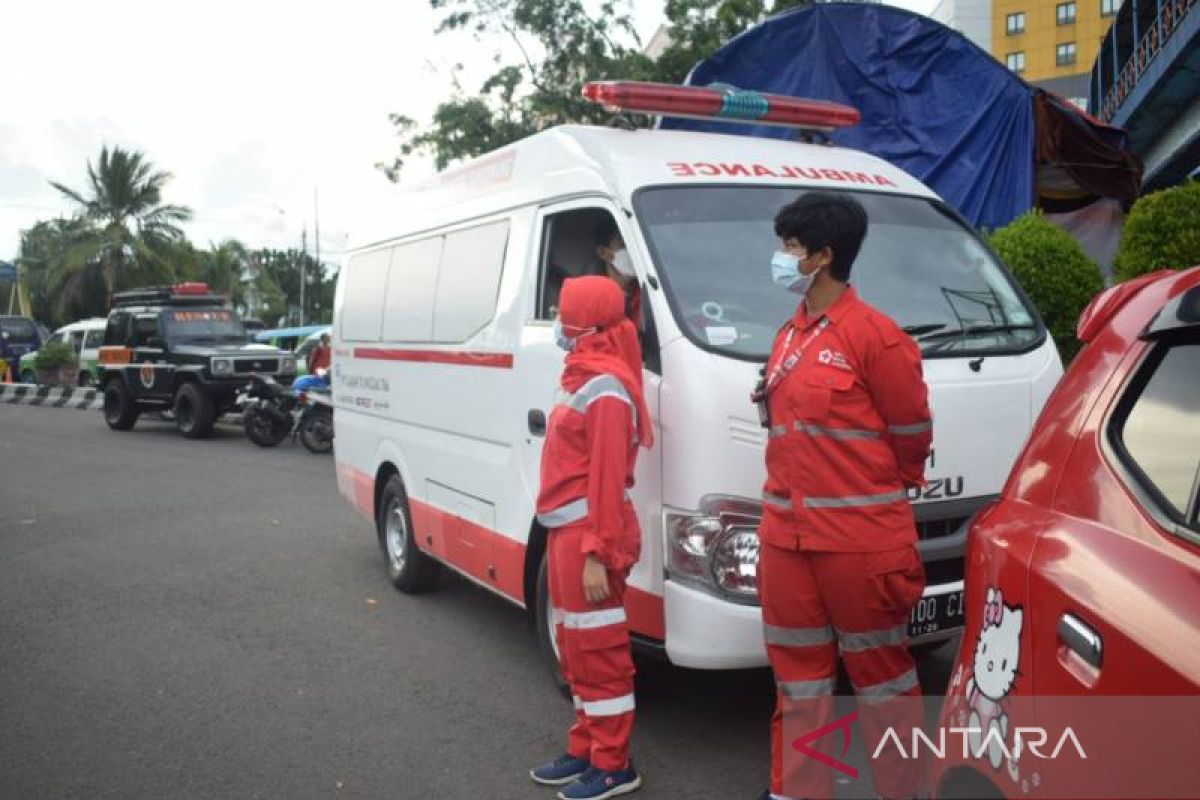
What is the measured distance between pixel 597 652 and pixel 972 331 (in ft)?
6.23

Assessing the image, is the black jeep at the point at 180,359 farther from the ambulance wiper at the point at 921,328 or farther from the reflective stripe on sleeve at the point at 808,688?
the reflective stripe on sleeve at the point at 808,688

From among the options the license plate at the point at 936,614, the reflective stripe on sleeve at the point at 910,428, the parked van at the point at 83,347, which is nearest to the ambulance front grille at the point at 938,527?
the license plate at the point at 936,614

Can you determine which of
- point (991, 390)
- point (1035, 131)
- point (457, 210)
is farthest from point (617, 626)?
point (1035, 131)

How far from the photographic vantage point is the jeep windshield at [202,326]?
17906 mm

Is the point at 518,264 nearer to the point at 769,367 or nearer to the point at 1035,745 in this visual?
the point at 769,367

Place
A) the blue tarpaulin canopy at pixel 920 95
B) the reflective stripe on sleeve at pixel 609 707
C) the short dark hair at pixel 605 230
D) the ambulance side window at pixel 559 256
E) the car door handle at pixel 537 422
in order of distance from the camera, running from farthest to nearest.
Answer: the blue tarpaulin canopy at pixel 920 95 → the ambulance side window at pixel 559 256 → the car door handle at pixel 537 422 → the short dark hair at pixel 605 230 → the reflective stripe on sleeve at pixel 609 707

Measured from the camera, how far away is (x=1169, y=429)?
6.79 ft

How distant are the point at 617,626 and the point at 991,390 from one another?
5.28 feet

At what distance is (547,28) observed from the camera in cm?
1950

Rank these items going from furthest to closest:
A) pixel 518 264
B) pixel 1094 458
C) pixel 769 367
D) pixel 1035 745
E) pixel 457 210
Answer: pixel 457 210 → pixel 518 264 → pixel 769 367 → pixel 1094 458 → pixel 1035 745

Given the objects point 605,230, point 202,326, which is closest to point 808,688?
point 605,230

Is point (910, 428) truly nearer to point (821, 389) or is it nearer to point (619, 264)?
point (821, 389)

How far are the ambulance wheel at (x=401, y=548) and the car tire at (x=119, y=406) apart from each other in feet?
41.5

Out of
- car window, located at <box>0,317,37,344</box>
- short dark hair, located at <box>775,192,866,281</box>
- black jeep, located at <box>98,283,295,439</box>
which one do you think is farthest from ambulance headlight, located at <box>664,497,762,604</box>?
car window, located at <box>0,317,37,344</box>
